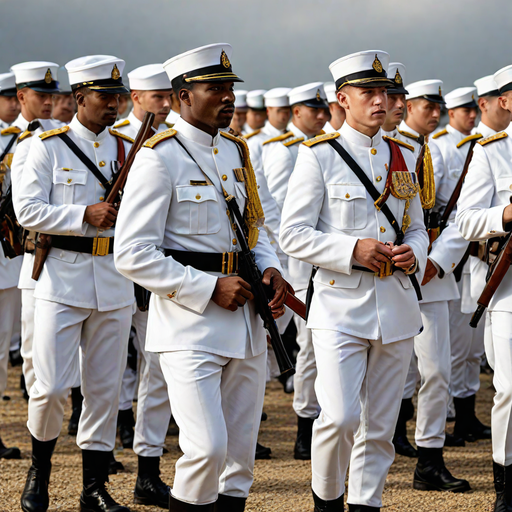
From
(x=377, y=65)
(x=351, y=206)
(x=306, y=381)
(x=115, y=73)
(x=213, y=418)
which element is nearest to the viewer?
(x=213, y=418)

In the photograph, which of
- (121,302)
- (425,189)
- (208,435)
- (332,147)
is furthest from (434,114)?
(208,435)

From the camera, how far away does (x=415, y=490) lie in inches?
204

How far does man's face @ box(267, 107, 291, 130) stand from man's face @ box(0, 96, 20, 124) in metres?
3.25

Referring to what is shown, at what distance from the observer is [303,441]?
6012mm

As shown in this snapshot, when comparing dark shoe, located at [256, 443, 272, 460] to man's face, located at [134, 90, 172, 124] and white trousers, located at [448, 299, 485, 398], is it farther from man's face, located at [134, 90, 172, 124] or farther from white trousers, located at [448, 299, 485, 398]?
man's face, located at [134, 90, 172, 124]

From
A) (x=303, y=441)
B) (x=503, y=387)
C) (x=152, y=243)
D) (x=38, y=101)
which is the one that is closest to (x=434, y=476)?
(x=503, y=387)

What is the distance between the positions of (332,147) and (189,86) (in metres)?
0.85

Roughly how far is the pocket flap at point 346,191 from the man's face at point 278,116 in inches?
226

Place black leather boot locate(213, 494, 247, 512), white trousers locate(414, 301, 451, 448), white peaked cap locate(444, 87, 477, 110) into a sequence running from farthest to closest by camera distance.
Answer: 1. white peaked cap locate(444, 87, 477, 110)
2. white trousers locate(414, 301, 451, 448)
3. black leather boot locate(213, 494, 247, 512)

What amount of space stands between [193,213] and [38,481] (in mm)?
2054

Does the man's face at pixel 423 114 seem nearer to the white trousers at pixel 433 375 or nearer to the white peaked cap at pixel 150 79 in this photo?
the white trousers at pixel 433 375

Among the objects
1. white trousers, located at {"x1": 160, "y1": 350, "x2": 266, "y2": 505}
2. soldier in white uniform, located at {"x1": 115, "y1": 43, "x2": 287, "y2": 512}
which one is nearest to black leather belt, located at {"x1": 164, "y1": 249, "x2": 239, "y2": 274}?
soldier in white uniform, located at {"x1": 115, "y1": 43, "x2": 287, "y2": 512}

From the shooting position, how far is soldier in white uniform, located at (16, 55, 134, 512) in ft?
15.1

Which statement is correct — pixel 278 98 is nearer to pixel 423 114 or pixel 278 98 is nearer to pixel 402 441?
pixel 423 114
